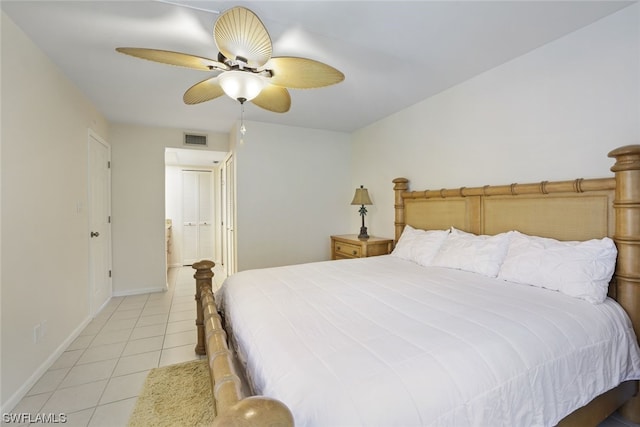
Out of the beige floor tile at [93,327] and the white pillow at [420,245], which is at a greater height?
the white pillow at [420,245]

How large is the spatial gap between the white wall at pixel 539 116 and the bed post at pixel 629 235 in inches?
9.3

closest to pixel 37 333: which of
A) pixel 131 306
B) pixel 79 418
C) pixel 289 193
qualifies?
pixel 79 418

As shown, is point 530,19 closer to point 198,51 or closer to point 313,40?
point 313,40

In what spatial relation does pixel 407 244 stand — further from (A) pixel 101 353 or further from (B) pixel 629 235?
(A) pixel 101 353

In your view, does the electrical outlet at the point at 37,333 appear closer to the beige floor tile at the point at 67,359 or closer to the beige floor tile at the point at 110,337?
the beige floor tile at the point at 67,359

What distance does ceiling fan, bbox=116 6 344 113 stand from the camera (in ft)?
4.48

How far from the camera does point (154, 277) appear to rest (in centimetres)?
419

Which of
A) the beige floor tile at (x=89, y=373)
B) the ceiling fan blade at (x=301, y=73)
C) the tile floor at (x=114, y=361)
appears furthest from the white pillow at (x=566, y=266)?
the beige floor tile at (x=89, y=373)

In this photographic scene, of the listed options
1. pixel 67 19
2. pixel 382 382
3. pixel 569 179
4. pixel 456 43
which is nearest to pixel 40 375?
pixel 67 19

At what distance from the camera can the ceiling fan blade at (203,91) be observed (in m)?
1.91

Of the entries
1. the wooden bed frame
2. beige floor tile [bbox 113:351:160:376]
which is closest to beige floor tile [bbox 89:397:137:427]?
beige floor tile [bbox 113:351:160:376]

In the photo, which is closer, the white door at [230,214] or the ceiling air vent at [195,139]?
the white door at [230,214]

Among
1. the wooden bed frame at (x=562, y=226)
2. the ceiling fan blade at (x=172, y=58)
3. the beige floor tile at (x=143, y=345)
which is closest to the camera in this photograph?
the wooden bed frame at (x=562, y=226)

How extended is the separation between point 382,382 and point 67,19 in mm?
2660
